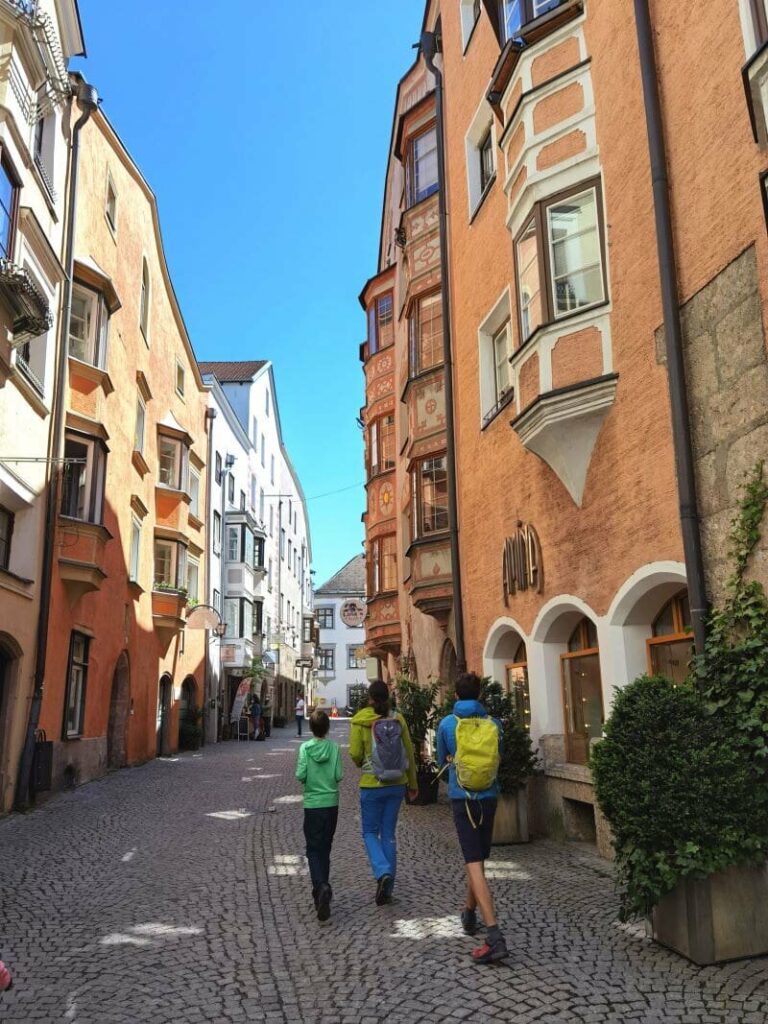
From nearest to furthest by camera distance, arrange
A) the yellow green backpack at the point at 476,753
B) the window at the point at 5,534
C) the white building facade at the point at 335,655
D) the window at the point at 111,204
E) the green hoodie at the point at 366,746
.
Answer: the yellow green backpack at the point at 476,753 < the green hoodie at the point at 366,746 < the window at the point at 5,534 < the window at the point at 111,204 < the white building facade at the point at 335,655

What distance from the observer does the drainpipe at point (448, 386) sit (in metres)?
14.4

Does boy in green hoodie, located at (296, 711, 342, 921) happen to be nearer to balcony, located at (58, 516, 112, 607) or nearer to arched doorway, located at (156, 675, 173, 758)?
balcony, located at (58, 516, 112, 607)

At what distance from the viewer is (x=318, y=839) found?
6801 millimetres

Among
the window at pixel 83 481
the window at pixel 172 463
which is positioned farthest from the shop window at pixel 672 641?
the window at pixel 172 463

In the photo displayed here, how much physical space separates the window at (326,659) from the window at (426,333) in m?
64.6

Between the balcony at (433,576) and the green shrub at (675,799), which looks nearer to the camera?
the green shrub at (675,799)

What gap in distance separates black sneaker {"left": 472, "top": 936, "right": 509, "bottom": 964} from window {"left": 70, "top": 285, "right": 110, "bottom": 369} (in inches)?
554

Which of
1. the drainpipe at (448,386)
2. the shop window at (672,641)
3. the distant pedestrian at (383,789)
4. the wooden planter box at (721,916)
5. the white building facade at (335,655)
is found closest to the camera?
the wooden planter box at (721,916)

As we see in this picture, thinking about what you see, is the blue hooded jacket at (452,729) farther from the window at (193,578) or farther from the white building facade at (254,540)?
the white building facade at (254,540)

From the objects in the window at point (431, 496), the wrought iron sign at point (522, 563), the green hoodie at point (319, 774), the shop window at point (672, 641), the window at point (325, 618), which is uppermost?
the window at point (325, 618)

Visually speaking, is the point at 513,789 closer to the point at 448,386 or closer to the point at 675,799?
the point at 675,799

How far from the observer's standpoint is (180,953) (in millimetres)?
5863

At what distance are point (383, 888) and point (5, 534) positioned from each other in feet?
29.9

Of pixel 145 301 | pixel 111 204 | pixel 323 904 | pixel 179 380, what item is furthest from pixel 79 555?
pixel 179 380
